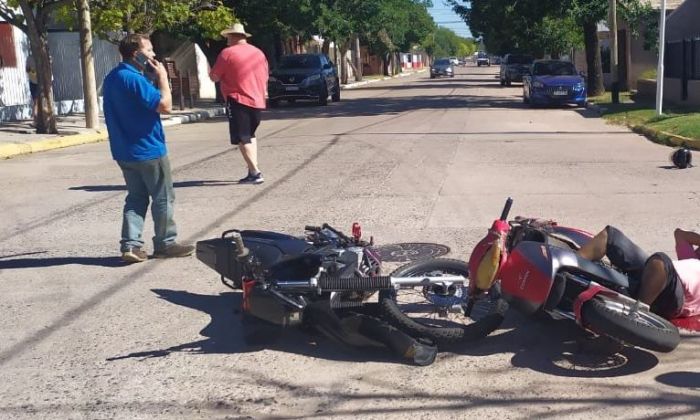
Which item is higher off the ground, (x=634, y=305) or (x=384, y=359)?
(x=634, y=305)

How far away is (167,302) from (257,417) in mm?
2184

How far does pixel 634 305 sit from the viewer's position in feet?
15.2

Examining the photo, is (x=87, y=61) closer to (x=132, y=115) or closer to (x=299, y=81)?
(x=299, y=81)

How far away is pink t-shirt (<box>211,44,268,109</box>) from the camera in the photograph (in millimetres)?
11109

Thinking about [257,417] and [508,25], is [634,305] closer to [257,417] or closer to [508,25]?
[257,417]

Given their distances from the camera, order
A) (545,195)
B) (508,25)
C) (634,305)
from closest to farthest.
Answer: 1. (634,305)
2. (545,195)
3. (508,25)

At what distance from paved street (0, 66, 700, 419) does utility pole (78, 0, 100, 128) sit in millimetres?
4080

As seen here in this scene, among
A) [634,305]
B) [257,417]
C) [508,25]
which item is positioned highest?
[508,25]

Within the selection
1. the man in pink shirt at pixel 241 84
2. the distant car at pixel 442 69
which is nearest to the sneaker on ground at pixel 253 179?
the man in pink shirt at pixel 241 84

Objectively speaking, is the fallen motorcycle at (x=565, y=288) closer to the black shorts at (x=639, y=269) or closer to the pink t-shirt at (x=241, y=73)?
the black shorts at (x=639, y=269)

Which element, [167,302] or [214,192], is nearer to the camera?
[167,302]

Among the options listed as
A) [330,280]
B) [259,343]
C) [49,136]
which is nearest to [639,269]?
[330,280]

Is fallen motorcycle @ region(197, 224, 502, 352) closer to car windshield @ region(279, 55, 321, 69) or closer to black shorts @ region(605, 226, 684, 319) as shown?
black shorts @ region(605, 226, 684, 319)

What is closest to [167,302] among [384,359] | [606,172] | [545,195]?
[384,359]
